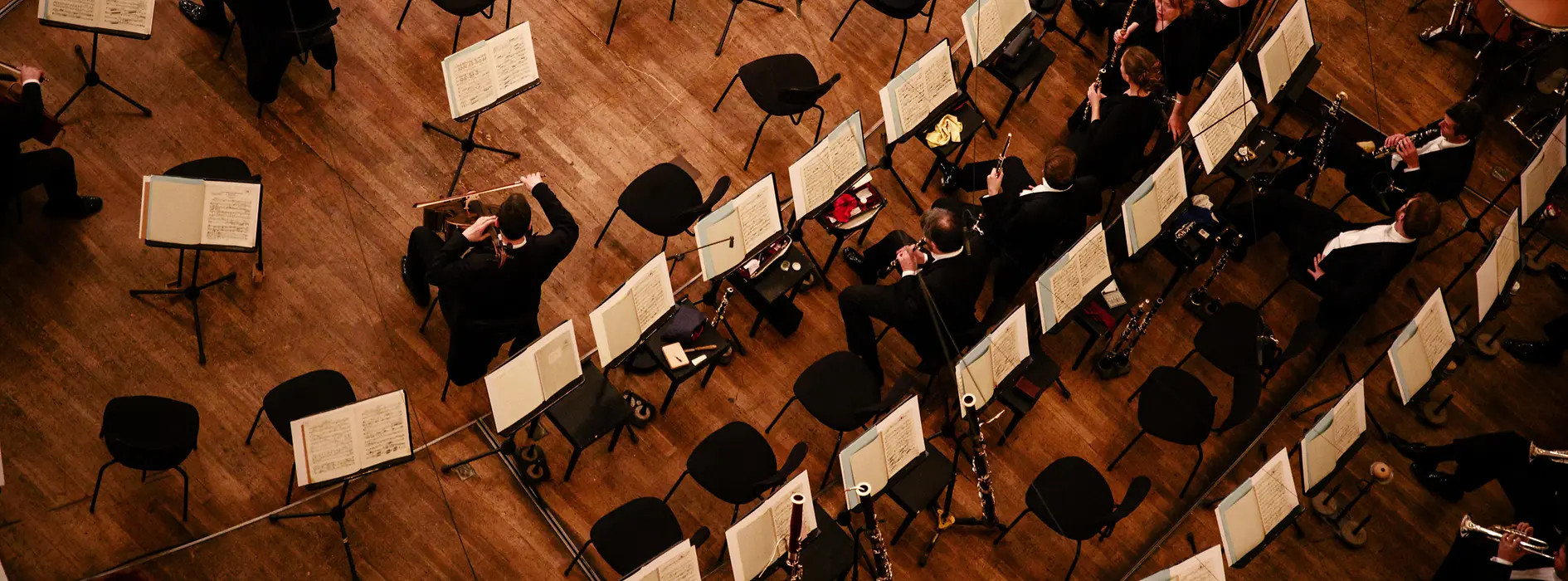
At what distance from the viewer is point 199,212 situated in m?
6.40

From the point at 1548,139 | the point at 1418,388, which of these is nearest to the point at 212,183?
the point at 1418,388

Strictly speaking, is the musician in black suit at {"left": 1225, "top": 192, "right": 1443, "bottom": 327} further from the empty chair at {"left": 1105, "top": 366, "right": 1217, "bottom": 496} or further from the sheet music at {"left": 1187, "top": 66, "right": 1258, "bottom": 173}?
the empty chair at {"left": 1105, "top": 366, "right": 1217, "bottom": 496}

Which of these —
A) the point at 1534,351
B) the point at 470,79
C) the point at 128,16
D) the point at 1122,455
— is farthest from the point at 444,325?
the point at 1534,351

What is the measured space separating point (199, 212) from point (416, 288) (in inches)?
49.9

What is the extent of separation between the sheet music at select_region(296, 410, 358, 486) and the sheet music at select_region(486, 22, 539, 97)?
6.85 ft

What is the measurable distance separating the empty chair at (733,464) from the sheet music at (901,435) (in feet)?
1.46

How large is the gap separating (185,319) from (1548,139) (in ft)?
27.4

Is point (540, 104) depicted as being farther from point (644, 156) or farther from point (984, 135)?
point (984, 135)

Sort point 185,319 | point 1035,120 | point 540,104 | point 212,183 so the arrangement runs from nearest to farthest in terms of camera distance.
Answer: point 212,183, point 185,319, point 540,104, point 1035,120

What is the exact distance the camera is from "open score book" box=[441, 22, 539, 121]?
6.99m

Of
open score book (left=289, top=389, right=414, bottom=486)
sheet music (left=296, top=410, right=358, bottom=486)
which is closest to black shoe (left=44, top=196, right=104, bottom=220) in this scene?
open score book (left=289, top=389, right=414, bottom=486)

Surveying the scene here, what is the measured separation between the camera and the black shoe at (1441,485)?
7660mm

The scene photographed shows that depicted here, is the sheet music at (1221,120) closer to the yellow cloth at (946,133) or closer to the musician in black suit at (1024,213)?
the musician in black suit at (1024,213)

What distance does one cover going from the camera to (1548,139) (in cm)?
817
